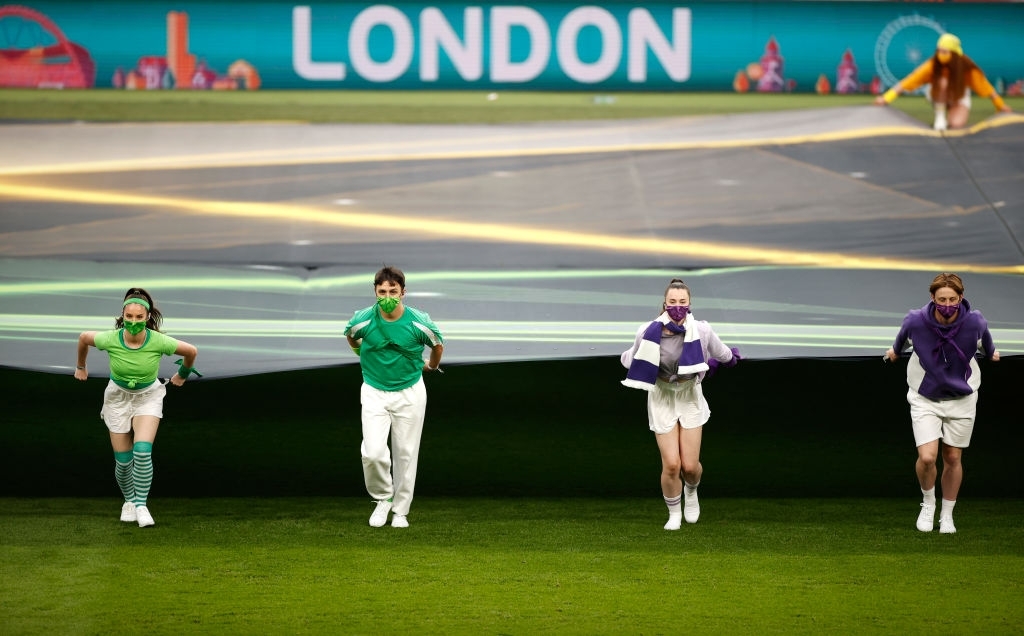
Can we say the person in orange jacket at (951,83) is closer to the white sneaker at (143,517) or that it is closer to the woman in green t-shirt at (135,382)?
the woman in green t-shirt at (135,382)

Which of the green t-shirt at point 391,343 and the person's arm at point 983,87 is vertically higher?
the person's arm at point 983,87

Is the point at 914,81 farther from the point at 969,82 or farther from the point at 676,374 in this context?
the point at 676,374

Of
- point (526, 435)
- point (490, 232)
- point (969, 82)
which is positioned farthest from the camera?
point (969, 82)

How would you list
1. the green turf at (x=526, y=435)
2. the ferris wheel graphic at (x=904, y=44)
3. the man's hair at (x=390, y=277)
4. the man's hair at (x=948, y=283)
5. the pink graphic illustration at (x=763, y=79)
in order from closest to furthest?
the man's hair at (x=948, y=283) < the man's hair at (x=390, y=277) < the green turf at (x=526, y=435) < the ferris wheel graphic at (x=904, y=44) < the pink graphic illustration at (x=763, y=79)

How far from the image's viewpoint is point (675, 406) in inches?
261

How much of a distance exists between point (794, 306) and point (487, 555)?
3.07 m

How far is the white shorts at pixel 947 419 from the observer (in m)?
6.52

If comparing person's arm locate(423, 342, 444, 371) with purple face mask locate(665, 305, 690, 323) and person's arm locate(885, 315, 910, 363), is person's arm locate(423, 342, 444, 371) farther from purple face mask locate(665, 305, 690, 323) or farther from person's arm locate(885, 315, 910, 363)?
person's arm locate(885, 315, 910, 363)

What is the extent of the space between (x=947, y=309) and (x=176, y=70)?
8.17 m

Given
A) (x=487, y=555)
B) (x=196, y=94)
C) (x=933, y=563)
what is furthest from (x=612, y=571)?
(x=196, y=94)

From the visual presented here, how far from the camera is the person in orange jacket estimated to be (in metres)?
11.8

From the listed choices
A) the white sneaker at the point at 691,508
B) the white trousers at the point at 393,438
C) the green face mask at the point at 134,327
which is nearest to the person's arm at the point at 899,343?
the white sneaker at the point at 691,508

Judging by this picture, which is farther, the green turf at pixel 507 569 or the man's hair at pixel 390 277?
the man's hair at pixel 390 277

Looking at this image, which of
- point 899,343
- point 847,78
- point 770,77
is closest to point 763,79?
point 770,77
